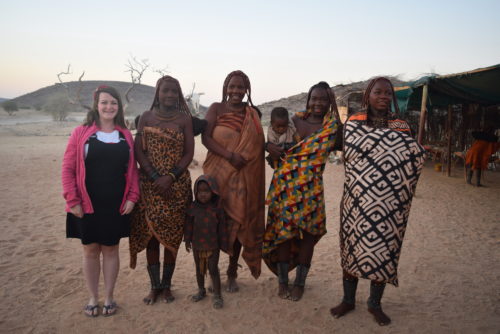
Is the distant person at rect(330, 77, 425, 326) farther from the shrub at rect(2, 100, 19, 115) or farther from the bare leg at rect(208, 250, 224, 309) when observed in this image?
the shrub at rect(2, 100, 19, 115)

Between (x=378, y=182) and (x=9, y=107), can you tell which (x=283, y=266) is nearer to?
(x=378, y=182)

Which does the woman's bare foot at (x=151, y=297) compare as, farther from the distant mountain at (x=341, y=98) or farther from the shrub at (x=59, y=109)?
the shrub at (x=59, y=109)

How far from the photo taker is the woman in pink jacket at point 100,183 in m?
2.37

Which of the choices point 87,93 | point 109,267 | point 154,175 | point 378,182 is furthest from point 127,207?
point 87,93

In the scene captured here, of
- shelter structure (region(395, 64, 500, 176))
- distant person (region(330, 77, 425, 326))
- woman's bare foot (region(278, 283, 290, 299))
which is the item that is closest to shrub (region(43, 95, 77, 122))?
shelter structure (region(395, 64, 500, 176))

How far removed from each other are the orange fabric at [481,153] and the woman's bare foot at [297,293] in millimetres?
7627

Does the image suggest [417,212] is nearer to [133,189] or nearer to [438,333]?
[438,333]

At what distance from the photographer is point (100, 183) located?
2422 millimetres

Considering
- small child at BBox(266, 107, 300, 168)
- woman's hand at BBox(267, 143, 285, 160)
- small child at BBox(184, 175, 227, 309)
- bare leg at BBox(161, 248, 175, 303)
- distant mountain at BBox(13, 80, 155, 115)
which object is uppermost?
distant mountain at BBox(13, 80, 155, 115)

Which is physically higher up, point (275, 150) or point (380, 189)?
point (275, 150)

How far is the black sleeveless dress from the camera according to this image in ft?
7.89

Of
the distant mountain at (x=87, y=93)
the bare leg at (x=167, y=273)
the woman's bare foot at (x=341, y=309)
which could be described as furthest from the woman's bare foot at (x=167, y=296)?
the distant mountain at (x=87, y=93)

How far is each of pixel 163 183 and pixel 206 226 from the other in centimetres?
50

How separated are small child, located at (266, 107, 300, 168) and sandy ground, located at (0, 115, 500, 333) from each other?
1.45m
